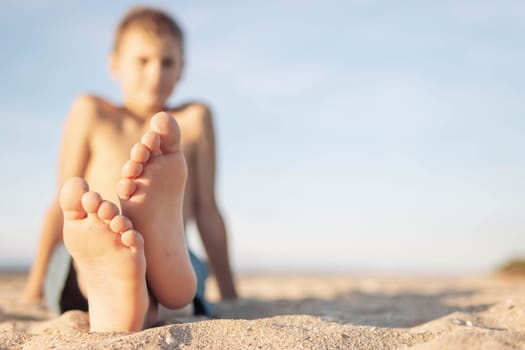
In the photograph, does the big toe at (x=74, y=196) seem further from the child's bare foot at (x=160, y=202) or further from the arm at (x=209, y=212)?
the arm at (x=209, y=212)

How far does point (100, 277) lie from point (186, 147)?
0.90 metres

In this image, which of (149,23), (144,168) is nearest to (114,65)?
(149,23)

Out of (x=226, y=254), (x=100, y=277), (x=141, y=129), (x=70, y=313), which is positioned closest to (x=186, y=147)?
(x=141, y=129)

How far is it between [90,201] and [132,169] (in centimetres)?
12

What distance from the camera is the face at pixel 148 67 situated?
1940mm

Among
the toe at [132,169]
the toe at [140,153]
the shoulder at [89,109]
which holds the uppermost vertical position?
the shoulder at [89,109]

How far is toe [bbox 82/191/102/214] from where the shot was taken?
1.12 metres

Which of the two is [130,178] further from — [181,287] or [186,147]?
[186,147]

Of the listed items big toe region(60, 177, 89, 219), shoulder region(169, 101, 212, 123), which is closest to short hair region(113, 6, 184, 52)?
shoulder region(169, 101, 212, 123)

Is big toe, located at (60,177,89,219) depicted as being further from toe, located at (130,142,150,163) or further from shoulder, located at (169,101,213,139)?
shoulder, located at (169,101,213,139)

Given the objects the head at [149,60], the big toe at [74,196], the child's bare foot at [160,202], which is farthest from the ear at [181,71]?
the big toe at [74,196]

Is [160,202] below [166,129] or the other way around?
below

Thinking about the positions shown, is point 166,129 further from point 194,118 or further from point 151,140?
point 194,118

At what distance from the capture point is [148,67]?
1950mm
